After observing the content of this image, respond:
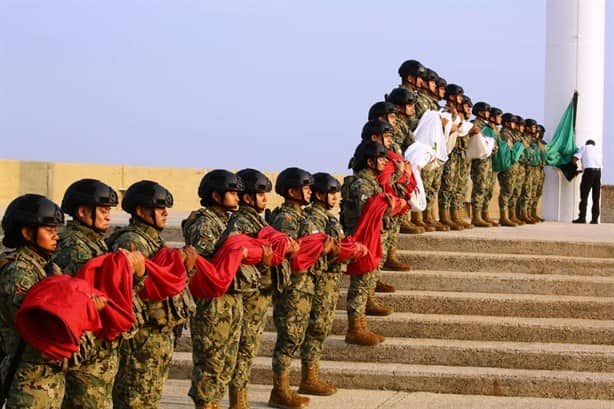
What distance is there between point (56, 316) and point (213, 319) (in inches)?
88.1

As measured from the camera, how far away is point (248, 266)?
8.16 metres

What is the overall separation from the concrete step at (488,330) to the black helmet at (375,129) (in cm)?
182

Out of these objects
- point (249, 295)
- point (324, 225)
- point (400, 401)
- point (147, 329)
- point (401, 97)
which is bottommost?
point (400, 401)

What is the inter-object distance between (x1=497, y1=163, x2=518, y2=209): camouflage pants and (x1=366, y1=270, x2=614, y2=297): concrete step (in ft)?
17.5

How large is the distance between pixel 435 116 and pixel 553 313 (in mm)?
3047

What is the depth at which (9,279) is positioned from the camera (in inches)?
234

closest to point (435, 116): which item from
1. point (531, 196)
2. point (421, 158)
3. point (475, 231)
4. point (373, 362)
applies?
point (421, 158)

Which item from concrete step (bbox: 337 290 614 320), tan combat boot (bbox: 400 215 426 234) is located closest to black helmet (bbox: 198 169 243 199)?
concrete step (bbox: 337 290 614 320)

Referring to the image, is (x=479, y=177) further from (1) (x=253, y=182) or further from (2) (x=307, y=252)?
→ (1) (x=253, y=182)

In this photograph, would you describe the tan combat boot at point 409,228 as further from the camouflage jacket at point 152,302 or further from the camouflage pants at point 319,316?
the camouflage jacket at point 152,302

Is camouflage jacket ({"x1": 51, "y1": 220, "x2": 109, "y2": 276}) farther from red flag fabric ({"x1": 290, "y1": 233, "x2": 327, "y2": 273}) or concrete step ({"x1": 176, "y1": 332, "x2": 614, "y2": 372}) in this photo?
concrete step ({"x1": 176, "y1": 332, "x2": 614, "y2": 372})

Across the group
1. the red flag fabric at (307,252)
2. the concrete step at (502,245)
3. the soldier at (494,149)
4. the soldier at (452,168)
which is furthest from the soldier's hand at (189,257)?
the soldier at (494,149)

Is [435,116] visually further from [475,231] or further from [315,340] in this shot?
[315,340]

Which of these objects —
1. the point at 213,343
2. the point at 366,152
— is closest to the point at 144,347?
the point at 213,343
